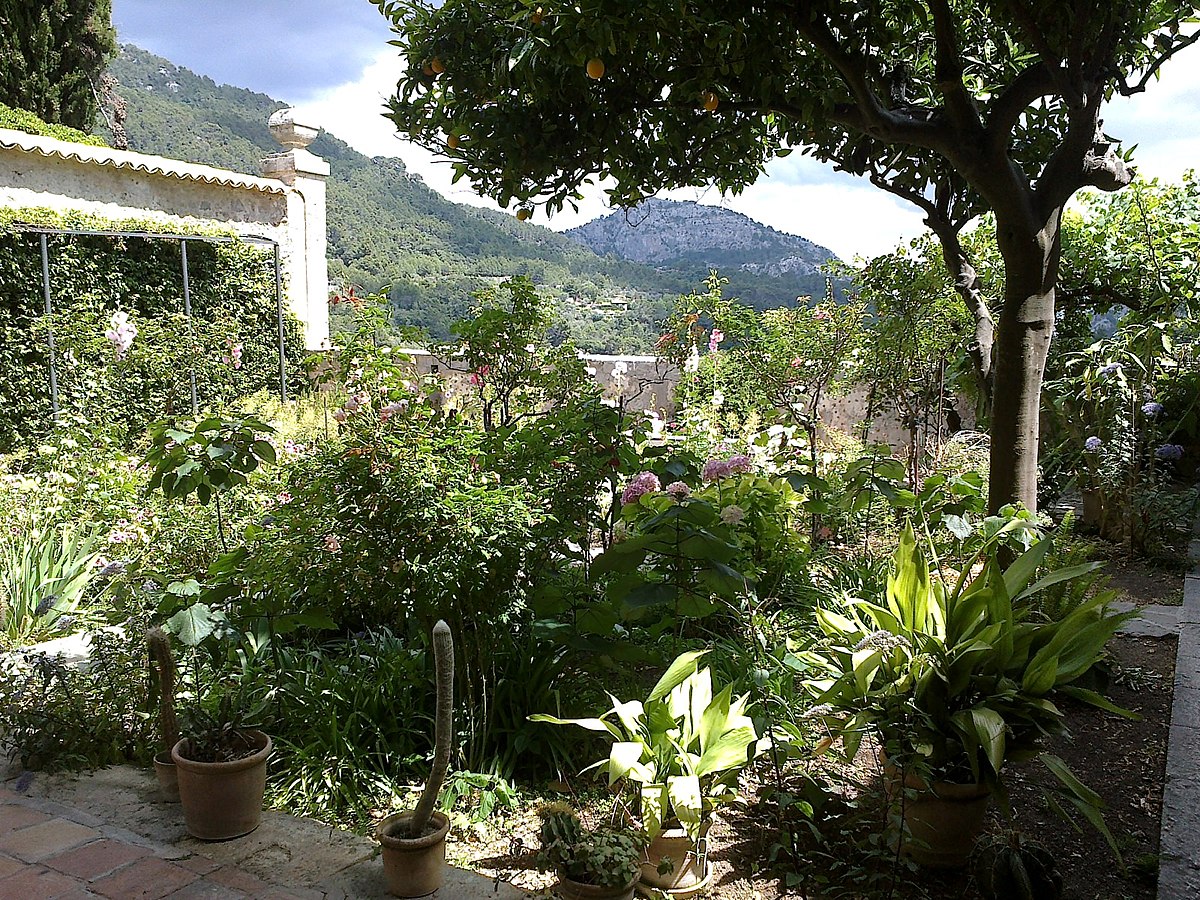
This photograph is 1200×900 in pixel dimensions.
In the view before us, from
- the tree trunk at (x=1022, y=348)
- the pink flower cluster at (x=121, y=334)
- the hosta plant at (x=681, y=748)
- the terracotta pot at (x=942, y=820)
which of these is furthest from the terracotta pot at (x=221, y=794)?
the pink flower cluster at (x=121, y=334)

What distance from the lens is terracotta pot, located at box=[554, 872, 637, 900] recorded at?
1.81 m

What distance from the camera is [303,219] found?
10273 mm

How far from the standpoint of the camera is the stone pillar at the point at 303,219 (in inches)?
398

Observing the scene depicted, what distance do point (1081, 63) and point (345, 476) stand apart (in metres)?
2.74

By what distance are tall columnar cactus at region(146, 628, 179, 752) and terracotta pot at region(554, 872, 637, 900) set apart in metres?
1.19

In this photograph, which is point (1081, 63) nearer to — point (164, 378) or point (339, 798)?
point (339, 798)

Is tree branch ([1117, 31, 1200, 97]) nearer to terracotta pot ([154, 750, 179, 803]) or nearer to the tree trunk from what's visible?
the tree trunk

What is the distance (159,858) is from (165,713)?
0.39 meters

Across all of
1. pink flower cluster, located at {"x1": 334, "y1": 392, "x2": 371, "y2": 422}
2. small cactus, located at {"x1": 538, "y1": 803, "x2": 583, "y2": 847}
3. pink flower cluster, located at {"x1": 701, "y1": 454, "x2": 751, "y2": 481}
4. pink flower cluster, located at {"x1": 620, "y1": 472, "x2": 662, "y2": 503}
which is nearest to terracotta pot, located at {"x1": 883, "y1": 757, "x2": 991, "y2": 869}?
small cactus, located at {"x1": 538, "y1": 803, "x2": 583, "y2": 847}

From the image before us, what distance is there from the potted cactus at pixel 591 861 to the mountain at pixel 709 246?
7376 mm

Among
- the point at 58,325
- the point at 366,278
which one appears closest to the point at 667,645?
the point at 58,325

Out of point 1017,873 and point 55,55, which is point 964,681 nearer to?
point 1017,873

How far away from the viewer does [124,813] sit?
2354mm

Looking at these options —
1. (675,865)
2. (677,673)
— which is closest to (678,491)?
(677,673)
